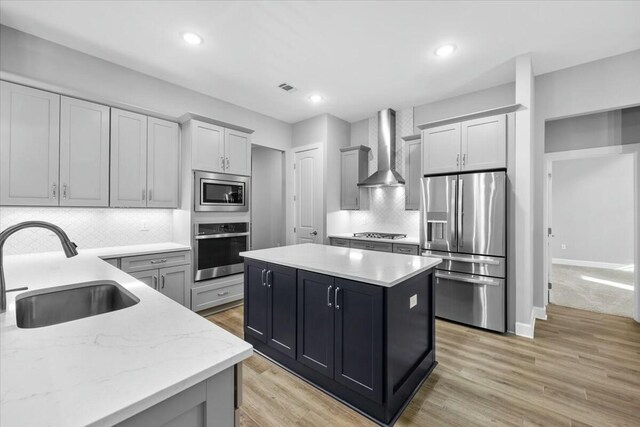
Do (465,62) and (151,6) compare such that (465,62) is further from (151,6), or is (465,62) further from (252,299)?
(252,299)

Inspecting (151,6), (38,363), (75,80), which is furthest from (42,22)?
(38,363)

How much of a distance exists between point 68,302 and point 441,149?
3859 millimetres

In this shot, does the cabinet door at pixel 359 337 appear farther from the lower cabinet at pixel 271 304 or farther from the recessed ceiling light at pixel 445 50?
the recessed ceiling light at pixel 445 50

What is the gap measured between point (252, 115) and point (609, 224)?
7881mm

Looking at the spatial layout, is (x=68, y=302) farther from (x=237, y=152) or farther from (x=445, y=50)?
(x=445, y=50)

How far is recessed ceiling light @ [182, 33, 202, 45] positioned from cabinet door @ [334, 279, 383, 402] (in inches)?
105

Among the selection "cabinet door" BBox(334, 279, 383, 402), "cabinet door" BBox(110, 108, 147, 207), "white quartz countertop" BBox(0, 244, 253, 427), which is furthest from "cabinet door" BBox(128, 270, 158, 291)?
"cabinet door" BBox(334, 279, 383, 402)

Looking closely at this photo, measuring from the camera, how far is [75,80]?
2.96 metres

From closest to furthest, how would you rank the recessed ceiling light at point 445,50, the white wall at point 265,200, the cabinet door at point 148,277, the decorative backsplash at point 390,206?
the recessed ceiling light at point 445,50, the cabinet door at point 148,277, the decorative backsplash at point 390,206, the white wall at point 265,200

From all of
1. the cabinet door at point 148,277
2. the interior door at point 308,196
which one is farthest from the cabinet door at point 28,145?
the interior door at point 308,196

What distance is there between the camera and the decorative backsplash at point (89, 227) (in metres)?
2.77

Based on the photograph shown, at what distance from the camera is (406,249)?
3.90 meters

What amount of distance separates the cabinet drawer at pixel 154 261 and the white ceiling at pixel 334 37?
2.19 m

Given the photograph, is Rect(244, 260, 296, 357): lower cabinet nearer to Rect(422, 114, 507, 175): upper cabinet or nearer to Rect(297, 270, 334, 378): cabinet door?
Rect(297, 270, 334, 378): cabinet door
